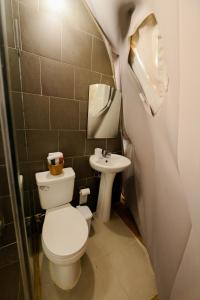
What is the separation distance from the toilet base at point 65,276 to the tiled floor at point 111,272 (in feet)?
0.10

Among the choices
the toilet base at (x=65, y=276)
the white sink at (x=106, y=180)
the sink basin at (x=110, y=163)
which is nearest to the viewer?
the toilet base at (x=65, y=276)

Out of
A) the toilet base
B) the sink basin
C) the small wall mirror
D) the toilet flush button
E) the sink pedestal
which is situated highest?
the small wall mirror

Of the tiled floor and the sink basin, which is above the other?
the sink basin

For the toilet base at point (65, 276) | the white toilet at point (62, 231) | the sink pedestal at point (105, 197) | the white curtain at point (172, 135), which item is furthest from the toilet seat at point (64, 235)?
the white curtain at point (172, 135)

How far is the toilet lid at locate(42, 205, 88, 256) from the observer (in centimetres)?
96

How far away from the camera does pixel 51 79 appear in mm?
1230

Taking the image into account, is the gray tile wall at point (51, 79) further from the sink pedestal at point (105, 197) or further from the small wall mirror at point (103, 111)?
the sink pedestal at point (105, 197)

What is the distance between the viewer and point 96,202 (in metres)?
1.87

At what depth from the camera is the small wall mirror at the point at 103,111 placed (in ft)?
4.88

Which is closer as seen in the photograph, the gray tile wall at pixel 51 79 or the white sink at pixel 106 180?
the gray tile wall at pixel 51 79

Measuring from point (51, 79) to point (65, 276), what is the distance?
1.57 meters

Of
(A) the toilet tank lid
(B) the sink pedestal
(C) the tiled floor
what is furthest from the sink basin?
(C) the tiled floor

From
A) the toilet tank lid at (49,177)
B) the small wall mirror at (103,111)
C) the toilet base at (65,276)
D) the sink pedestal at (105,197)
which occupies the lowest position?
the toilet base at (65,276)

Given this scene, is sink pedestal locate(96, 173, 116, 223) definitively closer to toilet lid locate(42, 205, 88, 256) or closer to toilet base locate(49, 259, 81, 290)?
toilet lid locate(42, 205, 88, 256)
